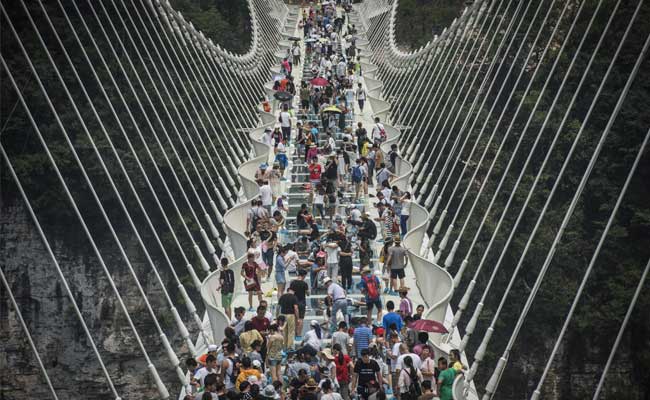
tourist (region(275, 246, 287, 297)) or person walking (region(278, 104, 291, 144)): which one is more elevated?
person walking (region(278, 104, 291, 144))

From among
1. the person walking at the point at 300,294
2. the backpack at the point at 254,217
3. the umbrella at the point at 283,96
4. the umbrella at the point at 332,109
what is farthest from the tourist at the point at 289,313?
the umbrella at the point at 283,96

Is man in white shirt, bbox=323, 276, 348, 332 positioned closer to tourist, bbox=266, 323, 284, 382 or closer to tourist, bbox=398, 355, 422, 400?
tourist, bbox=266, 323, 284, 382

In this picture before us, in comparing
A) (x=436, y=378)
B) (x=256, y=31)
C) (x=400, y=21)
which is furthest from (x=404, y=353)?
(x=400, y=21)

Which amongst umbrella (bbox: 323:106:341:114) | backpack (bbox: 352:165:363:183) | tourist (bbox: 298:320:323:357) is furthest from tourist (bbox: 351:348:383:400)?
umbrella (bbox: 323:106:341:114)

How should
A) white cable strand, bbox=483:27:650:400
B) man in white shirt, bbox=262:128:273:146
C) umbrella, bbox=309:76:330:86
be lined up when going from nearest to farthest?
white cable strand, bbox=483:27:650:400 < man in white shirt, bbox=262:128:273:146 < umbrella, bbox=309:76:330:86

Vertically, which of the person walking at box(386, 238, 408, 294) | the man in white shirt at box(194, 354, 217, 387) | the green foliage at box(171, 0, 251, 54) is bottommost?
the man in white shirt at box(194, 354, 217, 387)

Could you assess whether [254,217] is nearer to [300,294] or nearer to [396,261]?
[396,261]

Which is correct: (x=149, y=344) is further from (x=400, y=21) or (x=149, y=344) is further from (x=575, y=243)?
(x=400, y=21)

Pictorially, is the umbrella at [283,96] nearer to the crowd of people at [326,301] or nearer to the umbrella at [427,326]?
the crowd of people at [326,301]
